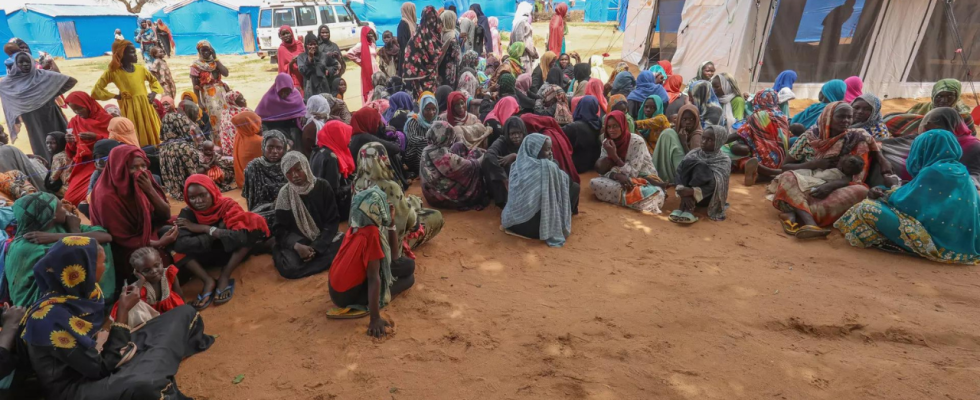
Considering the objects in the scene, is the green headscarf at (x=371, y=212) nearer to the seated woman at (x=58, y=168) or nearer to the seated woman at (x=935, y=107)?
the seated woman at (x=58, y=168)

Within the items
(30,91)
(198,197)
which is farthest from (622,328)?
(30,91)

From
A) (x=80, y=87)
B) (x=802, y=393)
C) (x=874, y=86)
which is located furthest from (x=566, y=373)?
(x=80, y=87)

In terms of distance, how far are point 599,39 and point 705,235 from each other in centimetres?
1857

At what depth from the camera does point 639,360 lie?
2.99m

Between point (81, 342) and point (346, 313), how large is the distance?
145 cm

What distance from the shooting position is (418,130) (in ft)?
20.5

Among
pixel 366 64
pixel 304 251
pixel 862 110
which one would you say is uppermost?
pixel 366 64

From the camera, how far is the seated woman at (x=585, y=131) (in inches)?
241

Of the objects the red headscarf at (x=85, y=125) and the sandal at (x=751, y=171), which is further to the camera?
the sandal at (x=751, y=171)

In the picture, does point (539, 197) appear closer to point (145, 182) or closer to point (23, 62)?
point (145, 182)

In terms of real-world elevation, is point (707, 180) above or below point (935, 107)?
below

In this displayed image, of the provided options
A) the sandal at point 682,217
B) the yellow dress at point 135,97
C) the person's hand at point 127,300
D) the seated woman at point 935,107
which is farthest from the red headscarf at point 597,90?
the person's hand at point 127,300

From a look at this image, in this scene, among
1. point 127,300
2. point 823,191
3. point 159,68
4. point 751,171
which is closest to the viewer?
point 127,300

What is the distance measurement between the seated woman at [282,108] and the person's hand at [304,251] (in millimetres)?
2370
